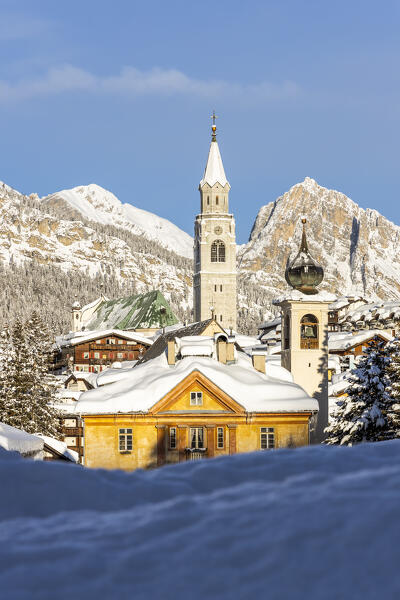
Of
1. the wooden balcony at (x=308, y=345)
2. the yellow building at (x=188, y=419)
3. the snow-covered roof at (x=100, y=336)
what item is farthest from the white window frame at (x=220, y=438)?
the snow-covered roof at (x=100, y=336)

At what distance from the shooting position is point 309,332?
39.3 meters

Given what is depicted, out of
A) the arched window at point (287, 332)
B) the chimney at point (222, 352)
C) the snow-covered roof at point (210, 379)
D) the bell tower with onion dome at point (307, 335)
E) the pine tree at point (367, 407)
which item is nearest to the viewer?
the pine tree at point (367, 407)

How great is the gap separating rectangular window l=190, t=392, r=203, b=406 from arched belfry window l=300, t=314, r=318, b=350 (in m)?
9.65

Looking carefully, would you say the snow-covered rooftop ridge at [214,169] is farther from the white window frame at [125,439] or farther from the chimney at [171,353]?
the white window frame at [125,439]

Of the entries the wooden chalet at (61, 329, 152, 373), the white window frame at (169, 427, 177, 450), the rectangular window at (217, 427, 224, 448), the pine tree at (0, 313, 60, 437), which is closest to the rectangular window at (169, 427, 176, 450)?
the white window frame at (169, 427, 177, 450)

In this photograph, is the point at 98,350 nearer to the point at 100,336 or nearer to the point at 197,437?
the point at 100,336

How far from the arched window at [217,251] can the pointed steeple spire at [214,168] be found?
30.0 feet

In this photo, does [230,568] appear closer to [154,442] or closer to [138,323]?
[154,442]

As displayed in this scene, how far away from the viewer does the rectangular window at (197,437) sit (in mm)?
30547

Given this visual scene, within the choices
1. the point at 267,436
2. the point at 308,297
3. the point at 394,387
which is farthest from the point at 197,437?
the point at 308,297

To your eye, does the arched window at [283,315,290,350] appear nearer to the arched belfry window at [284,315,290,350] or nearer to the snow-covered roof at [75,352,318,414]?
the arched belfry window at [284,315,290,350]

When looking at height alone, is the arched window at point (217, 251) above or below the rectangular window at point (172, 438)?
above

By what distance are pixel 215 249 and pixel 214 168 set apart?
1355 centimetres

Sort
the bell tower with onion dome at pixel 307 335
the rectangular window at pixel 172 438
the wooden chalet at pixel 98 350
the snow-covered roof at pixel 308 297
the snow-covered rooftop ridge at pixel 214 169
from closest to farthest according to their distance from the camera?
1. the rectangular window at pixel 172 438
2. the bell tower with onion dome at pixel 307 335
3. the snow-covered roof at pixel 308 297
4. the wooden chalet at pixel 98 350
5. the snow-covered rooftop ridge at pixel 214 169
